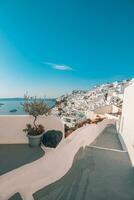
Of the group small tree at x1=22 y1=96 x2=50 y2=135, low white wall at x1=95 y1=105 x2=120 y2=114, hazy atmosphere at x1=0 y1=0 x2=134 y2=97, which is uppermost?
hazy atmosphere at x1=0 y1=0 x2=134 y2=97

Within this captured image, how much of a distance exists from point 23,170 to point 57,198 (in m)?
1.29

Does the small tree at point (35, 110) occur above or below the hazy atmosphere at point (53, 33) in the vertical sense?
below

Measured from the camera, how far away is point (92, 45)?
1886 cm

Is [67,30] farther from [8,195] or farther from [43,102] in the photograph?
[8,195]

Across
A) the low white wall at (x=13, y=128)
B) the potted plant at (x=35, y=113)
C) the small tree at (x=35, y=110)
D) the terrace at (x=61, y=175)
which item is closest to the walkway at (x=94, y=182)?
the terrace at (x=61, y=175)

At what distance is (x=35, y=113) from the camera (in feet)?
19.5

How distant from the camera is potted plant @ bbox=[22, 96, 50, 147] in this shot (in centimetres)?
570

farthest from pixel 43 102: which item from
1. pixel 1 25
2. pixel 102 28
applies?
pixel 102 28

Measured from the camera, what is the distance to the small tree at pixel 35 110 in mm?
5883

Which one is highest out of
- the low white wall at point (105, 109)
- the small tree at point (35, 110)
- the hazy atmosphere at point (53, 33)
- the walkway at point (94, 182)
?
the hazy atmosphere at point (53, 33)

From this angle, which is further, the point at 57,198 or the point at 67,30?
the point at 67,30

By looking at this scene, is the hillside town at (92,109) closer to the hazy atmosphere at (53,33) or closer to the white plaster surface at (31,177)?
the hazy atmosphere at (53,33)

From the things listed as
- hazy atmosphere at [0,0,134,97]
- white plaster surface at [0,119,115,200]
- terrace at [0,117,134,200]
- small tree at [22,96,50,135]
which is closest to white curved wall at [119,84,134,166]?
terrace at [0,117,134,200]

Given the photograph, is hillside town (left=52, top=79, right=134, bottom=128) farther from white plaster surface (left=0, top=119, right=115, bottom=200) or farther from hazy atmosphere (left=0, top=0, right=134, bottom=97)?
white plaster surface (left=0, top=119, right=115, bottom=200)
